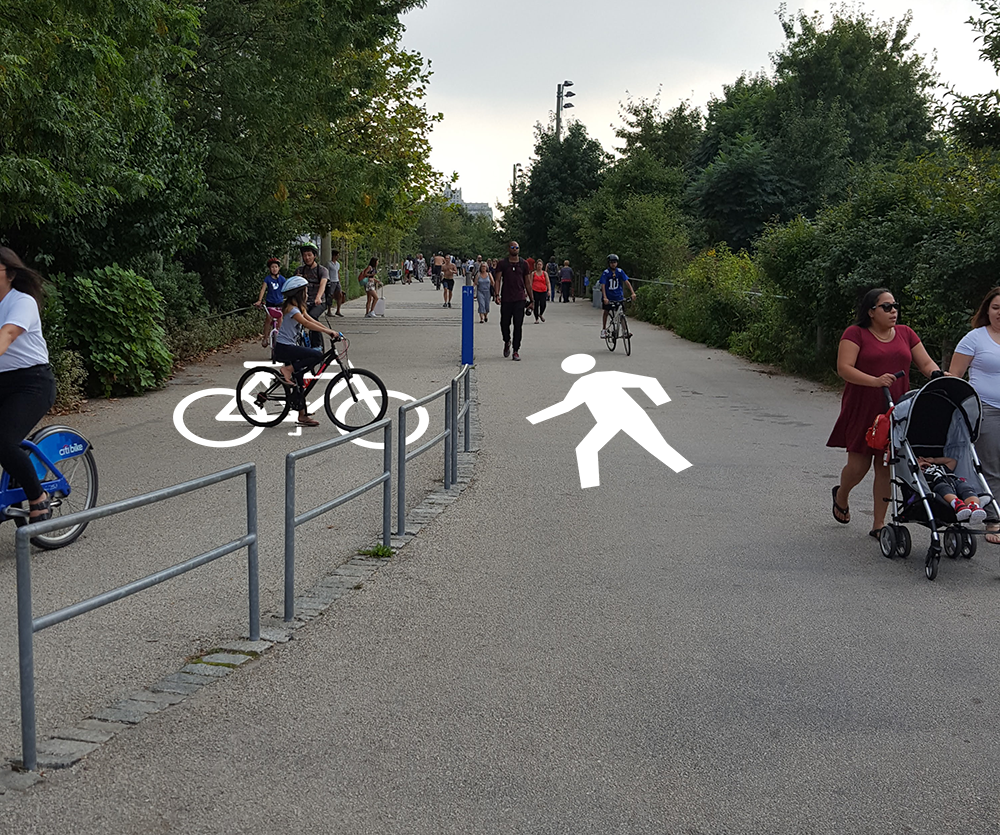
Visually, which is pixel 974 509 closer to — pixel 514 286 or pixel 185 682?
pixel 185 682

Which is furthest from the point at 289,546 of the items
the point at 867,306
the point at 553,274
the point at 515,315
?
the point at 553,274

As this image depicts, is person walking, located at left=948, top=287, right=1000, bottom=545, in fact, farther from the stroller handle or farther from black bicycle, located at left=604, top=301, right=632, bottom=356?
black bicycle, located at left=604, top=301, right=632, bottom=356

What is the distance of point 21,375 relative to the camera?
6.68 m

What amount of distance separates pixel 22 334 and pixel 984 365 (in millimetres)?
5893

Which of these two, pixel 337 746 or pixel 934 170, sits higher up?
pixel 934 170

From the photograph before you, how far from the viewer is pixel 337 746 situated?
4.13 metres

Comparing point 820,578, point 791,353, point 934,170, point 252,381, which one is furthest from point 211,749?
point 791,353

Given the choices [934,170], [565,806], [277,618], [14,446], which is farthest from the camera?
[934,170]

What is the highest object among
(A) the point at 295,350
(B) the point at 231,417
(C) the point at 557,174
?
(C) the point at 557,174

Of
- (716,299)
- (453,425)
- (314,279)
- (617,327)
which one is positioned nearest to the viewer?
(453,425)

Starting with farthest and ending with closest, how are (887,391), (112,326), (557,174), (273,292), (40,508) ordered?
1. (557,174)
2. (273,292)
3. (112,326)
4. (887,391)
5. (40,508)

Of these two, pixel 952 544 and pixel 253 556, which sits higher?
pixel 253 556

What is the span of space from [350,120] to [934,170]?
65.5 ft

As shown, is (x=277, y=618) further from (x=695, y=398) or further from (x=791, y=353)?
(x=791, y=353)
